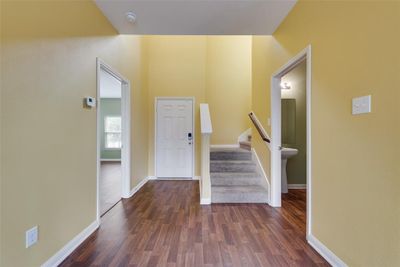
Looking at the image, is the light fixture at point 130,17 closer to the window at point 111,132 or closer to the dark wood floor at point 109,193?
the dark wood floor at point 109,193

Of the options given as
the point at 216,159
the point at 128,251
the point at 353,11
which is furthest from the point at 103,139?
the point at 353,11

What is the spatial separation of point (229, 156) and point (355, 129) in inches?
103

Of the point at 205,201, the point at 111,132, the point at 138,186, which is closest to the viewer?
the point at 205,201

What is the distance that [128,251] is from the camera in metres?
1.87

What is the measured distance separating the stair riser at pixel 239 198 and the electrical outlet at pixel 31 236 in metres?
2.18

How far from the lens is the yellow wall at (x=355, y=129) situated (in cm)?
120

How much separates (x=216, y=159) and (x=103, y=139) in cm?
590

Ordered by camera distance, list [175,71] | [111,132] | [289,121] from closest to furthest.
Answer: [289,121] < [175,71] < [111,132]

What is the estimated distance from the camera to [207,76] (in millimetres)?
4930

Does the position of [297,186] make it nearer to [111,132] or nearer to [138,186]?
[138,186]

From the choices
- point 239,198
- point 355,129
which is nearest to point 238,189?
point 239,198

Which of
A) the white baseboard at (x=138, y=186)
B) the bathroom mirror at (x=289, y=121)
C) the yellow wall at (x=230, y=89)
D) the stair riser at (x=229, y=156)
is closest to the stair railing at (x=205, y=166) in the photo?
the stair riser at (x=229, y=156)

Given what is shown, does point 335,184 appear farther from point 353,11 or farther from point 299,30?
point 299,30

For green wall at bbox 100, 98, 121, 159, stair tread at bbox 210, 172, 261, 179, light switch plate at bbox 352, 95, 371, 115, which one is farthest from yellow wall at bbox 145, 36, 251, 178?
green wall at bbox 100, 98, 121, 159
